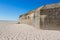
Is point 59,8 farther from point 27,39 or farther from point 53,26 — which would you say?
point 27,39

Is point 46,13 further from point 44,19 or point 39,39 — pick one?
point 39,39

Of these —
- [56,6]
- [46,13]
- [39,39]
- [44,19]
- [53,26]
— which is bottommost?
[39,39]

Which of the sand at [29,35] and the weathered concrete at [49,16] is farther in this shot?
the weathered concrete at [49,16]

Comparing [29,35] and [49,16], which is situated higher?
[49,16]

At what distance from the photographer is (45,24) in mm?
8164

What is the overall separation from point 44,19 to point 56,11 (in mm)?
1223

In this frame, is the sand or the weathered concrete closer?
the sand

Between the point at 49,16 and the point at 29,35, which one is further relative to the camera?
the point at 49,16

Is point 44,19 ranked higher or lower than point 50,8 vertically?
lower

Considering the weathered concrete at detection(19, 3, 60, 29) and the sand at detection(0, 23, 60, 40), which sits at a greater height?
the weathered concrete at detection(19, 3, 60, 29)

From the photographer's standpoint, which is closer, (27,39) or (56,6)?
(27,39)

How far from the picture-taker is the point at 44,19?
26.9 feet


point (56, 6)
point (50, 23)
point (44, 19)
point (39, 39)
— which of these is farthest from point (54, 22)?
point (39, 39)

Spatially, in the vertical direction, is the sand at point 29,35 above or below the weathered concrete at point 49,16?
below
